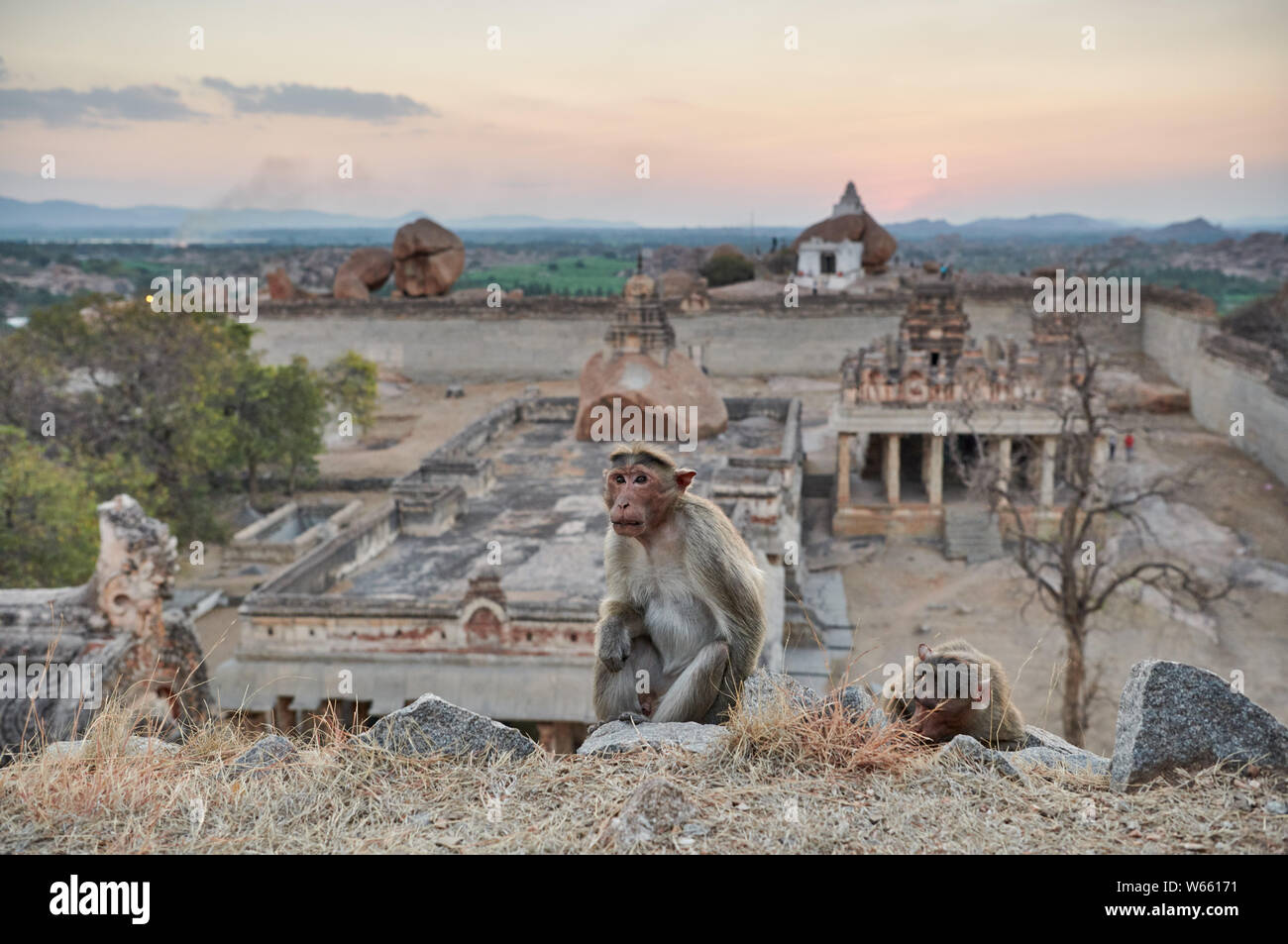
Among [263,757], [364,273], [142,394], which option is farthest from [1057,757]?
[364,273]

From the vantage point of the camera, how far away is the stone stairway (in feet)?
84.4

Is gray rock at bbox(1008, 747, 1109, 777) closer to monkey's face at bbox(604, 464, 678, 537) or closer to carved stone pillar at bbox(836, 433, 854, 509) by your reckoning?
monkey's face at bbox(604, 464, 678, 537)

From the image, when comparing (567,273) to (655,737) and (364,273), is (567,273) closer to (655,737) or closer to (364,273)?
(364,273)

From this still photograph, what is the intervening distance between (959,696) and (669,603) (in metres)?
1.77

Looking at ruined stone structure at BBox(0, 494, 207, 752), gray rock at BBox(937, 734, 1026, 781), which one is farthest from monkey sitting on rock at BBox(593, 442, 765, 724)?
ruined stone structure at BBox(0, 494, 207, 752)

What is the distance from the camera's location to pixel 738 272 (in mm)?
77438

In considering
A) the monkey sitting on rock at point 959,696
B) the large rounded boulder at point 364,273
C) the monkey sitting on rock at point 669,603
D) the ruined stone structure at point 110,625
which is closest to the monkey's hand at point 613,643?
the monkey sitting on rock at point 669,603

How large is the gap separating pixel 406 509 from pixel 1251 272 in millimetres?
104500

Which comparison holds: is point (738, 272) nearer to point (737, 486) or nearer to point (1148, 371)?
point (1148, 371)

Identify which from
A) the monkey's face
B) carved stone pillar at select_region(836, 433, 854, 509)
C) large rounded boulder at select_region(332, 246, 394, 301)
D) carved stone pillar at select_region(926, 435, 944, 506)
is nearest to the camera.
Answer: the monkey's face

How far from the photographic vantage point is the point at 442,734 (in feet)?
18.3

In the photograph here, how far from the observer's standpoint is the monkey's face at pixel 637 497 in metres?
5.89

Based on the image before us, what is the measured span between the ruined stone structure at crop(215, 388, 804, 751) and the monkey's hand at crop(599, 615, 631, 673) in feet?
18.1
